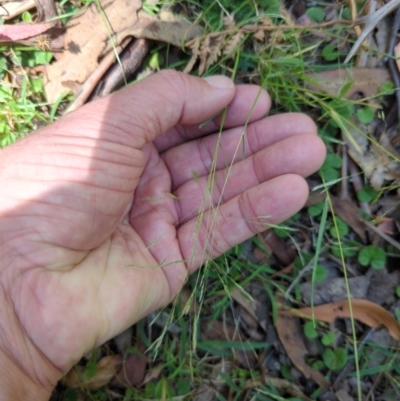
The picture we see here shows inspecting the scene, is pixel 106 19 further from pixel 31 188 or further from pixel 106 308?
pixel 106 308

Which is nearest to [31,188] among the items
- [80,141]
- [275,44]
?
[80,141]

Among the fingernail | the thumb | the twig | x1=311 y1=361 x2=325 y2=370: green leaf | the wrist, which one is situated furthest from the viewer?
x1=311 y1=361 x2=325 y2=370: green leaf

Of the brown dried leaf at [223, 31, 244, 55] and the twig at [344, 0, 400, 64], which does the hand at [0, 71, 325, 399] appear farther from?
the twig at [344, 0, 400, 64]

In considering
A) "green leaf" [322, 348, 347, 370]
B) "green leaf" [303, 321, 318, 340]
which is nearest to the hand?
"green leaf" [303, 321, 318, 340]

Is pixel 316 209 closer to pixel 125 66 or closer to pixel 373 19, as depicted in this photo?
pixel 373 19

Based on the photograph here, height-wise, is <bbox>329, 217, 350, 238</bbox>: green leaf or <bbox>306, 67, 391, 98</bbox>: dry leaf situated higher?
<bbox>306, 67, 391, 98</bbox>: dry leaf

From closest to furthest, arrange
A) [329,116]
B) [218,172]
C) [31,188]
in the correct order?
[31,188], [218,172], [329,116]
